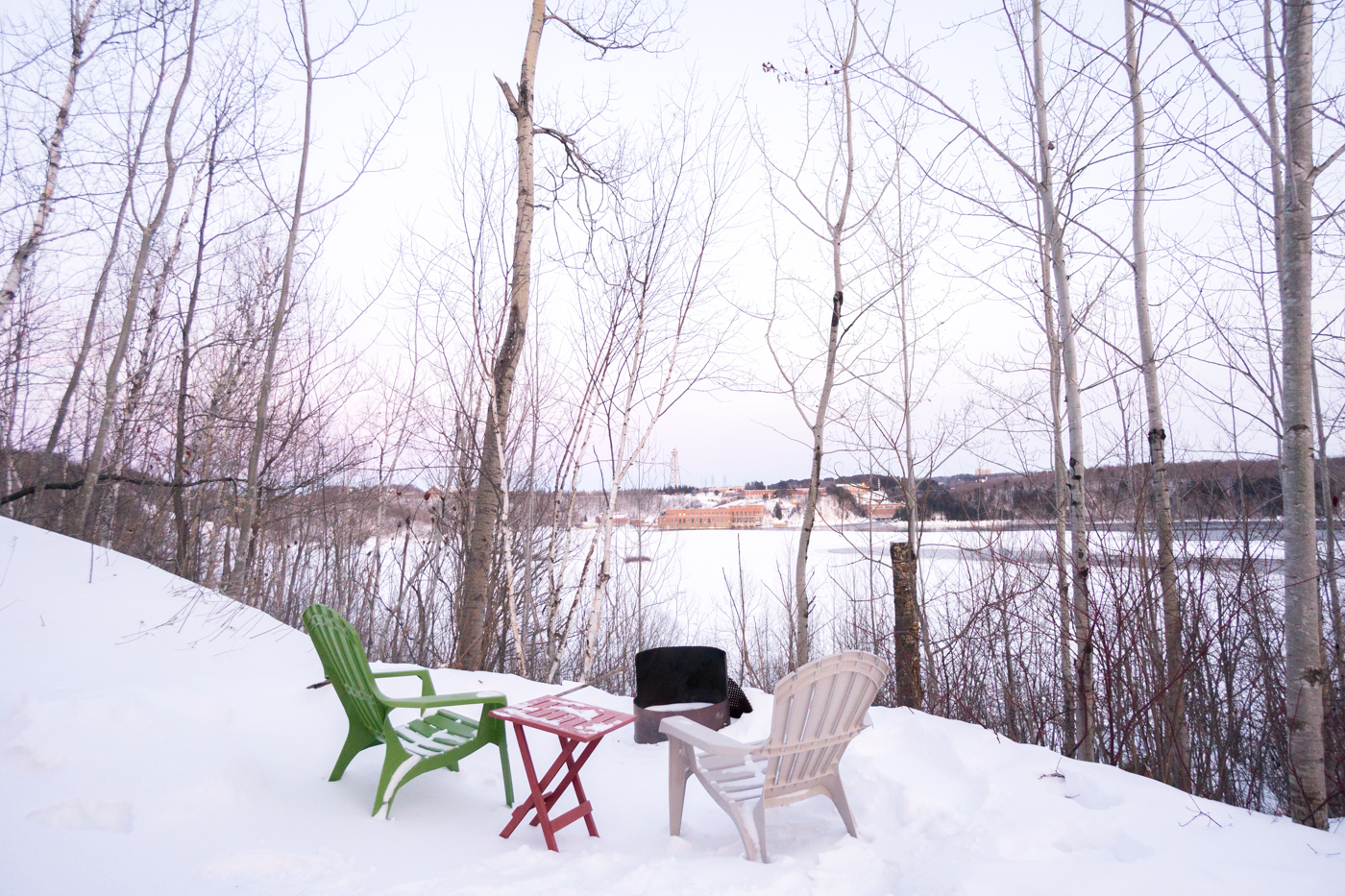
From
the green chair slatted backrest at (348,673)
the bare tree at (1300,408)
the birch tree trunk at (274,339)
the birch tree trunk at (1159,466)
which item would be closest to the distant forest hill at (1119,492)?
the birch tree trunk at (1159,466)

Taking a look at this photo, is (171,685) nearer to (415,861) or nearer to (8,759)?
(8,759)

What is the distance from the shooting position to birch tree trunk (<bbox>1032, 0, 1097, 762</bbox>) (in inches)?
143

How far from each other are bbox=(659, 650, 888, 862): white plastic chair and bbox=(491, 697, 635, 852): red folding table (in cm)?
30

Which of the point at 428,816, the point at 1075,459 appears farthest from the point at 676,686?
the point at 1075,459

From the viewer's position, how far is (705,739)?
2.50 m

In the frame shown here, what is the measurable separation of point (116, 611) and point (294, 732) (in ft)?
4.85

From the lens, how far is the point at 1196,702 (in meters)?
5.07

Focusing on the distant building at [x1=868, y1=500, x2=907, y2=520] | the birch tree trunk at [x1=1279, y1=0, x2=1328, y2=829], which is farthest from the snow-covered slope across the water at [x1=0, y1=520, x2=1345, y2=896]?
the distant building at [x1=868, y1=500, x2=907, y2=520]

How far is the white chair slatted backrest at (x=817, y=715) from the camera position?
7.91 feet

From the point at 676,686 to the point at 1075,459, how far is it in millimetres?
2760

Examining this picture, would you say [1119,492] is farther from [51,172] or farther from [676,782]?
[51,172]

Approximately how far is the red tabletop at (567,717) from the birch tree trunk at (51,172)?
17.7 ft

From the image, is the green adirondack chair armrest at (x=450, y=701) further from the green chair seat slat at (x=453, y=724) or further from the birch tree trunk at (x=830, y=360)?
the birch tree trunk at (x=830, y=360)

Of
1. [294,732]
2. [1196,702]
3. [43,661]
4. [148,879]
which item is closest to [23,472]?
[43,661]
